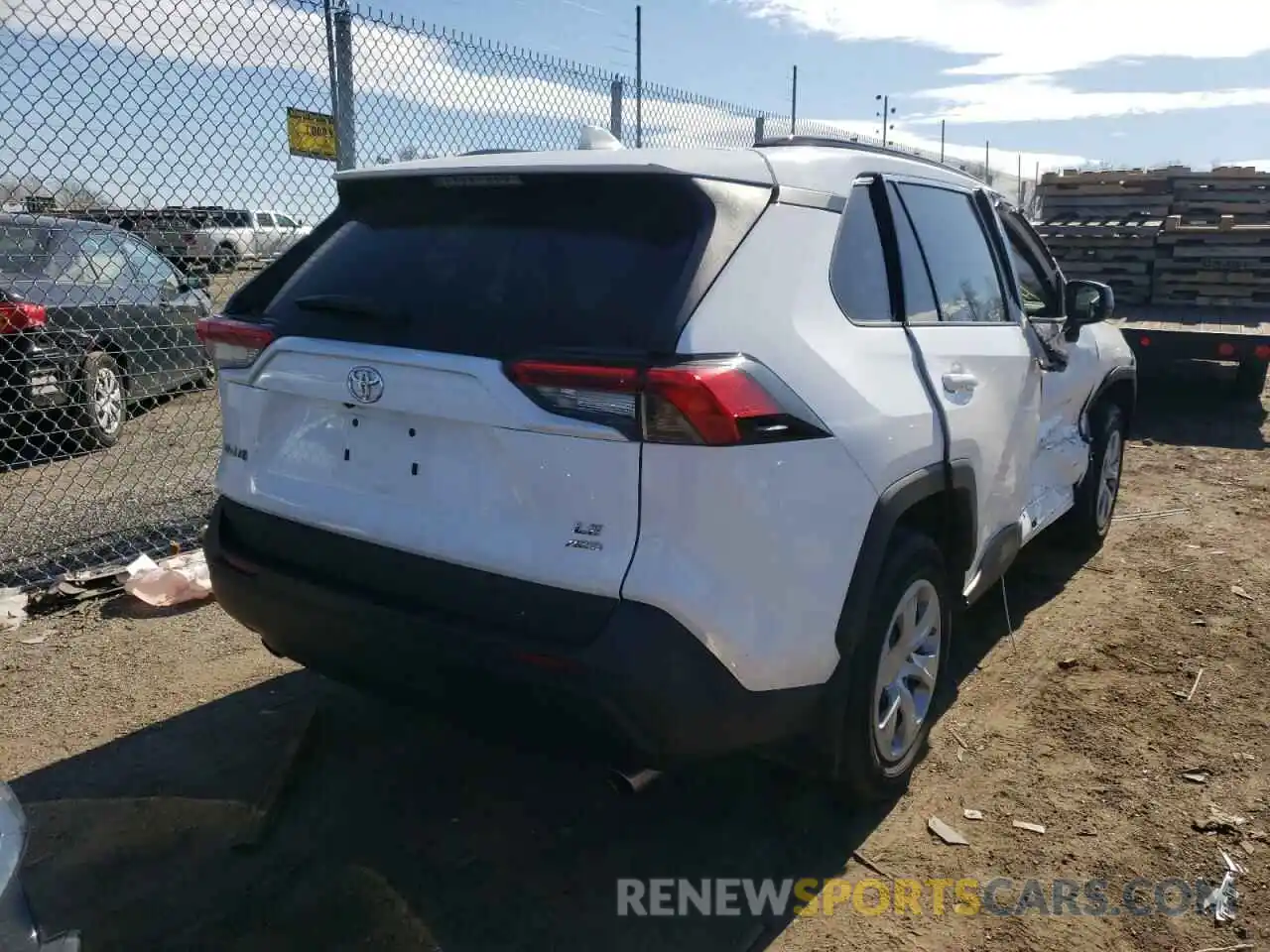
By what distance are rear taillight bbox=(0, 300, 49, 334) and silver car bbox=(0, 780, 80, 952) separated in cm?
540

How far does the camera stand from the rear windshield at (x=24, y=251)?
19.6ft

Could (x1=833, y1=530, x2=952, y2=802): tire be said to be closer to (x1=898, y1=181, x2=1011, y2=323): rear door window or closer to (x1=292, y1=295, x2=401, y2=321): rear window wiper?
(x1=898, y1=181, x2=1011, y2=323): rear door window

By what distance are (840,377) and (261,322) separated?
1600mm

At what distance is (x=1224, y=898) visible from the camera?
8.73 feet

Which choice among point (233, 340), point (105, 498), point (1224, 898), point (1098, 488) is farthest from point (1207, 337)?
point (105, 498)

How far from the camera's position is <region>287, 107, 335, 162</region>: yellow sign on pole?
5301mm

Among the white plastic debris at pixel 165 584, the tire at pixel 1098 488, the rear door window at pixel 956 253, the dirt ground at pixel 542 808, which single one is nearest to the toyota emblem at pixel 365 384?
the dirt ground at pixel 542 808

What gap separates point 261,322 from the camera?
2766 millimetres

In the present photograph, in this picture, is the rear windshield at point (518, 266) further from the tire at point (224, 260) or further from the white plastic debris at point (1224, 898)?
the tire at point (224, 260)

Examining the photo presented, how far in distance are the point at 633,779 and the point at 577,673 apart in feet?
1.12

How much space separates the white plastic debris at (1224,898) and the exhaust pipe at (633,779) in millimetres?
1576

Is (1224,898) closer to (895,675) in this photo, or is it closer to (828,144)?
(895,675)

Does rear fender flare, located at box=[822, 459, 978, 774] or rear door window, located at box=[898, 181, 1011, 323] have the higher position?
rear door window, located at box=[898, 181, 1011, 323]

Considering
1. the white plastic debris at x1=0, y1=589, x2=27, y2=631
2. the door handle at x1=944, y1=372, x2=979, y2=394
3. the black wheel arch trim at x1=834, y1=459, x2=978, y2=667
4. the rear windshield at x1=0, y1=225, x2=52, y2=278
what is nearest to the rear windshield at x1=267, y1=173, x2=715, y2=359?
the black wheel arch trim at x1=834, y1=459, x2=978, y2=667
